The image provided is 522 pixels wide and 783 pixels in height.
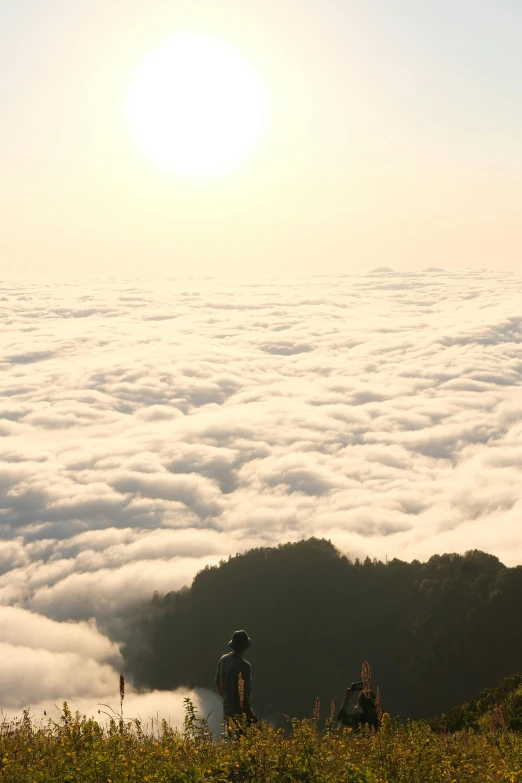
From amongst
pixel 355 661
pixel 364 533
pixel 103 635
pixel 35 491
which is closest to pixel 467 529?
pixel 364 533

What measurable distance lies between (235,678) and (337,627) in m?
97.8

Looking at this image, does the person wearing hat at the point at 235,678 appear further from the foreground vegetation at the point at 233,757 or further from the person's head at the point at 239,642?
the foreground vegetation at the point at 233,757

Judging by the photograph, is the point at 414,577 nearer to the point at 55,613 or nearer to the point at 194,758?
the point at 55,613

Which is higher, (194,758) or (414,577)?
(194,758)

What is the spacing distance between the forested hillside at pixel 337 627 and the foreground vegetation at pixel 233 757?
70.5 metres

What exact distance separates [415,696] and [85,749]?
8424 cm

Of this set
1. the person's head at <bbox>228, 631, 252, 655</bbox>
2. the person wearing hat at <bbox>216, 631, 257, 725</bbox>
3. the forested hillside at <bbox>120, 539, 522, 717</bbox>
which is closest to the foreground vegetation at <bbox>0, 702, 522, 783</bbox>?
the person wearing hat at <bbox>216, 631, 257, 725</bbox>

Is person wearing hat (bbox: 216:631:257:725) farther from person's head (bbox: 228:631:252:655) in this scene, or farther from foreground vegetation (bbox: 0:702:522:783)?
foreground vegetation (bbox: 0:702:522:783)

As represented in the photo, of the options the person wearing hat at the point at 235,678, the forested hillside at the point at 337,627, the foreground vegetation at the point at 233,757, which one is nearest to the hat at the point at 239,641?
the person wearing hat at the point at 235,678

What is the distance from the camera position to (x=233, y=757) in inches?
274

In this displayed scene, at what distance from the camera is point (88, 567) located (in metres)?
132

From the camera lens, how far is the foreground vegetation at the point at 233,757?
21.6ft

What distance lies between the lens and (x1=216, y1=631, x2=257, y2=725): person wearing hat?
27.3ft

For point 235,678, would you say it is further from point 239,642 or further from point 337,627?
point 337,627
